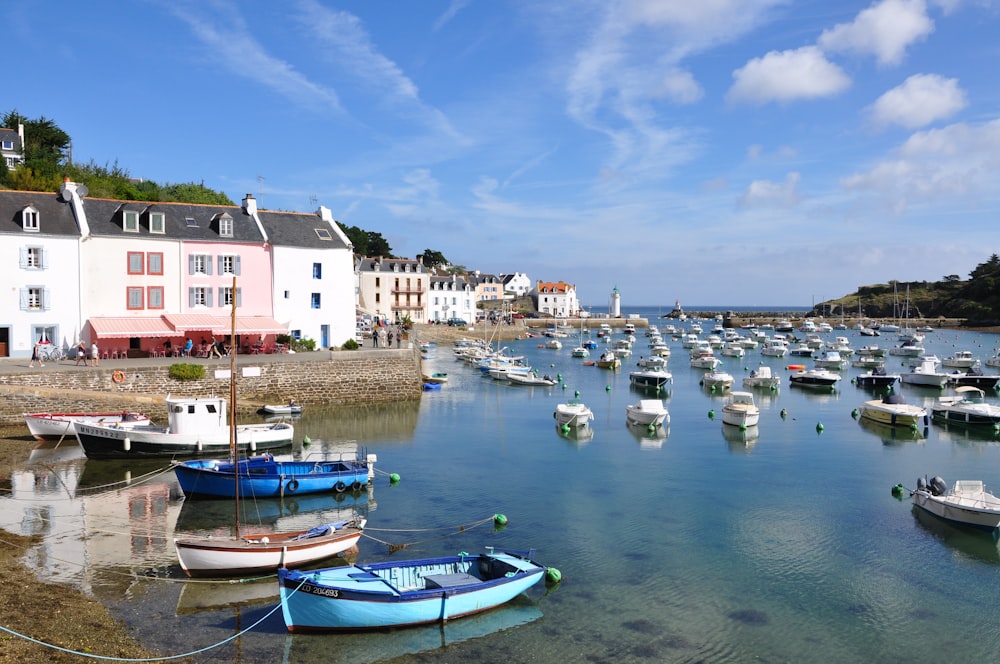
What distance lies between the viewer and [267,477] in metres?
25.5

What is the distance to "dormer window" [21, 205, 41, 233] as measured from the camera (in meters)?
40.9

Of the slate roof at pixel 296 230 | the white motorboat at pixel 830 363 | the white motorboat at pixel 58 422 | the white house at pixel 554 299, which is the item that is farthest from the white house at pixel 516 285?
the white motorboat at pixel 58 422

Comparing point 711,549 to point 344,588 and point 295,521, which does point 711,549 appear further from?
point 295,521

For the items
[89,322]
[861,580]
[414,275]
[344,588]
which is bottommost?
[861,580]

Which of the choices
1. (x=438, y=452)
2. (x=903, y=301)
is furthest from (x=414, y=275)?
(x=903, y=301)

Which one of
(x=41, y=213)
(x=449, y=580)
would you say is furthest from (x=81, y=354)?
(x=449, y=580)

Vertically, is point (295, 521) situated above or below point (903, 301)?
below

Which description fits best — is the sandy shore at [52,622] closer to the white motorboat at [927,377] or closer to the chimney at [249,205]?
the chimney at [249,205]

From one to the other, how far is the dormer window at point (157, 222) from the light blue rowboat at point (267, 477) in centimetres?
2366

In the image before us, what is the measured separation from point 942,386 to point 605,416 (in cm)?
3232

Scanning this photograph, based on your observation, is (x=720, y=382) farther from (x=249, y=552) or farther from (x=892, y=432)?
(x=249, y=552)

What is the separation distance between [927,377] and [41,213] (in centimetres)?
6524

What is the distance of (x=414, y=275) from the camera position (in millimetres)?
110688

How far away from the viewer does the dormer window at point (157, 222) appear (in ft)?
146
